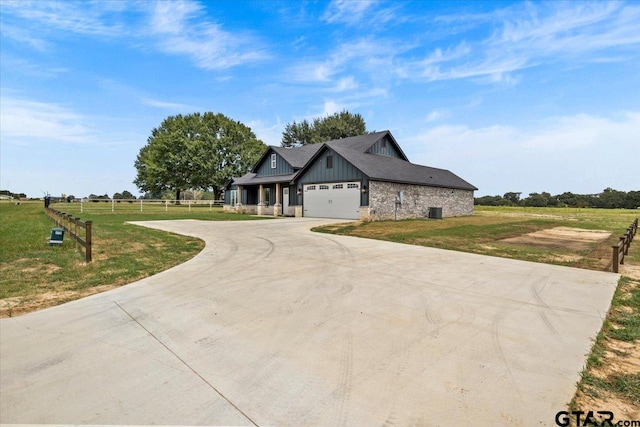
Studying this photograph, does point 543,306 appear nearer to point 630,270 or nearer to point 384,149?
point 630,270

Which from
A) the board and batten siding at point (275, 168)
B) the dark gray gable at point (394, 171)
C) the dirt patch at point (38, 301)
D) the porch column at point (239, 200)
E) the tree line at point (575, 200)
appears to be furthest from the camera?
the tree line at point (575, 200)

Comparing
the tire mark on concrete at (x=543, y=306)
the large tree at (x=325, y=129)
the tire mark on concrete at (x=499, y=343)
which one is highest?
the large tree at (x=325, y=129)

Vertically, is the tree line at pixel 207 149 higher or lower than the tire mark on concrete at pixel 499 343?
higher

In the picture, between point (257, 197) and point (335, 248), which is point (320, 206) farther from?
point (335, 248)

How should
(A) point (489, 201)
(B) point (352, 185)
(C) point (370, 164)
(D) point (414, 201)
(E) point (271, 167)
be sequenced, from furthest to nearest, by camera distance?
1. (A) point (489, 201)
2. (E) point (271, 167)
3. (D) point (414, 201)
4. (C) point (370, 164)
5. (B) point (352, 185)

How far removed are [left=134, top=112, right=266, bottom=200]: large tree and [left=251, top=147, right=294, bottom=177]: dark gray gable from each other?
1720 centimetres

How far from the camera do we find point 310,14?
1739 cm

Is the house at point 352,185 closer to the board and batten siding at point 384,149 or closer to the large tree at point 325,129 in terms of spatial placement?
the board and batten siding at point 384,149

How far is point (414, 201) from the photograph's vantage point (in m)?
27.4

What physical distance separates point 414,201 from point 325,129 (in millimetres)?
33099

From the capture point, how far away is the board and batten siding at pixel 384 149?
30.3m


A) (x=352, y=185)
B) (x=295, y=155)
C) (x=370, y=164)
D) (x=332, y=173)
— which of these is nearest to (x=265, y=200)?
(x=295, y=155)

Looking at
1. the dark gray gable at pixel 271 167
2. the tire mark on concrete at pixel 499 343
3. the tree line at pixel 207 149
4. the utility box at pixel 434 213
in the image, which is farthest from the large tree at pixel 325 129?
the tire mark on concrete at pixel 499 343

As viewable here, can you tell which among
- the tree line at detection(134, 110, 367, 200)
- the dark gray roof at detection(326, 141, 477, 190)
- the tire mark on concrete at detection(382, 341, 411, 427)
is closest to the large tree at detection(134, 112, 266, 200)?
the tree line at detection(134, 110, 367, 200)
